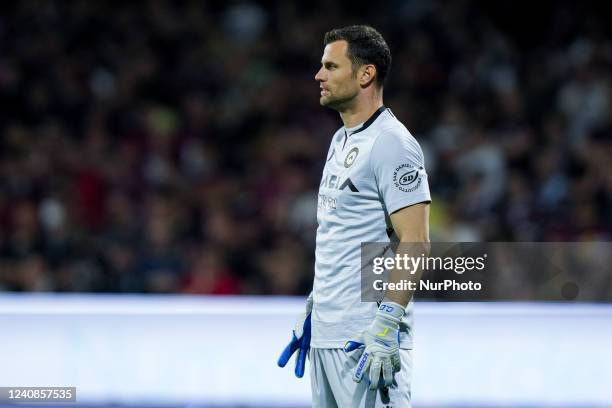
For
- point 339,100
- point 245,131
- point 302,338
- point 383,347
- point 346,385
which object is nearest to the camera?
point 383,347

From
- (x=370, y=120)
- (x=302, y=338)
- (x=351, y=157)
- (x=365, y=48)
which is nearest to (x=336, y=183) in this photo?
(x=351, y=157)

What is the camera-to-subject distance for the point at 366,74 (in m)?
3.72

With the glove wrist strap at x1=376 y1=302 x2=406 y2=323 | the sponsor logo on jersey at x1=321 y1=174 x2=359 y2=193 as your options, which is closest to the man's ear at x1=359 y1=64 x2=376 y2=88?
the sponsor logo on jersey at x1=321 y1=174 x2=359 y2=193

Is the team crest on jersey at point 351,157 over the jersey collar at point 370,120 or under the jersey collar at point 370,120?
under

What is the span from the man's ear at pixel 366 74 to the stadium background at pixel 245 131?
374 cm

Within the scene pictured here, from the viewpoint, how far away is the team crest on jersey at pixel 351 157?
3.69 metres

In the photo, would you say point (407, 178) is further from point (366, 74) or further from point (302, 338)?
point (302, 338)

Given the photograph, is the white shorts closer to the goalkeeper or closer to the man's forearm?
the goalkeeper

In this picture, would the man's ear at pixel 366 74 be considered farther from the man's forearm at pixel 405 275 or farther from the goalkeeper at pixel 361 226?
the man's forearm at pixel 405 275

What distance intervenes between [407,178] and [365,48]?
0.51m

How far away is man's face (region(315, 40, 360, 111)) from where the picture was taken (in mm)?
3713

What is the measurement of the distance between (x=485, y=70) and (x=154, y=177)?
3.15 metres

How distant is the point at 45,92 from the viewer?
32.8ft

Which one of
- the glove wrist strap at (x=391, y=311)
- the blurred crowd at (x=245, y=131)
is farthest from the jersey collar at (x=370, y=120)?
the blurred crowd at (x=245, y=131)
